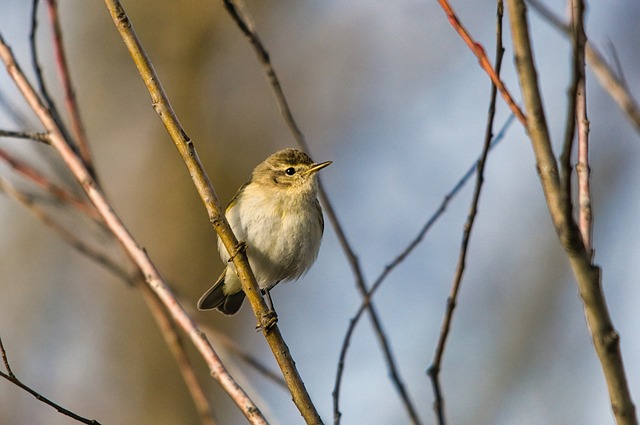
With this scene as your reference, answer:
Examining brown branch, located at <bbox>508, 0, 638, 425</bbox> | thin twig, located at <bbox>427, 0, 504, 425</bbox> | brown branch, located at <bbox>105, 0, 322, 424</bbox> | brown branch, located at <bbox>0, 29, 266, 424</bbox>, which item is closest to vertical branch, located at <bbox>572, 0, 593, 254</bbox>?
brown branch, located at <bbox>508, 0, 638, 425</bbox>

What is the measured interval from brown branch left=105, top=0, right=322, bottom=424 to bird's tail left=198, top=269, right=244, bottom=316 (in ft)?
8.52

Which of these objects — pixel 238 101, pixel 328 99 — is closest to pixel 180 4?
pixel 238 101

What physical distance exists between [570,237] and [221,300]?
4150mm

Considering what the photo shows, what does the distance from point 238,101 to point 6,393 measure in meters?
4.90

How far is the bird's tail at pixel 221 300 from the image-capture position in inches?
216

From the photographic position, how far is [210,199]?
279cm

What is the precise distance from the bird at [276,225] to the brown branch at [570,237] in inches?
113

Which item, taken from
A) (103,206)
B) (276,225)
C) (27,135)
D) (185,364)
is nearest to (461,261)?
(185,364)

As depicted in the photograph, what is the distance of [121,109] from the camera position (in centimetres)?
1127

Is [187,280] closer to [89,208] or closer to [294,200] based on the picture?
[294,200]

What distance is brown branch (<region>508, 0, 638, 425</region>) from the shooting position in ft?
5.39

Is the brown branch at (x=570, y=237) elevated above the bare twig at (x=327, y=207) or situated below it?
below

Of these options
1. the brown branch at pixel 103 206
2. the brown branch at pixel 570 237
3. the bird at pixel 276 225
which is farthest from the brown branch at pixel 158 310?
the brown branch at pixel 570 237

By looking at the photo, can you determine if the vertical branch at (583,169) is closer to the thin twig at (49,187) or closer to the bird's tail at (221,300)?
the thin twig at (49,187)
